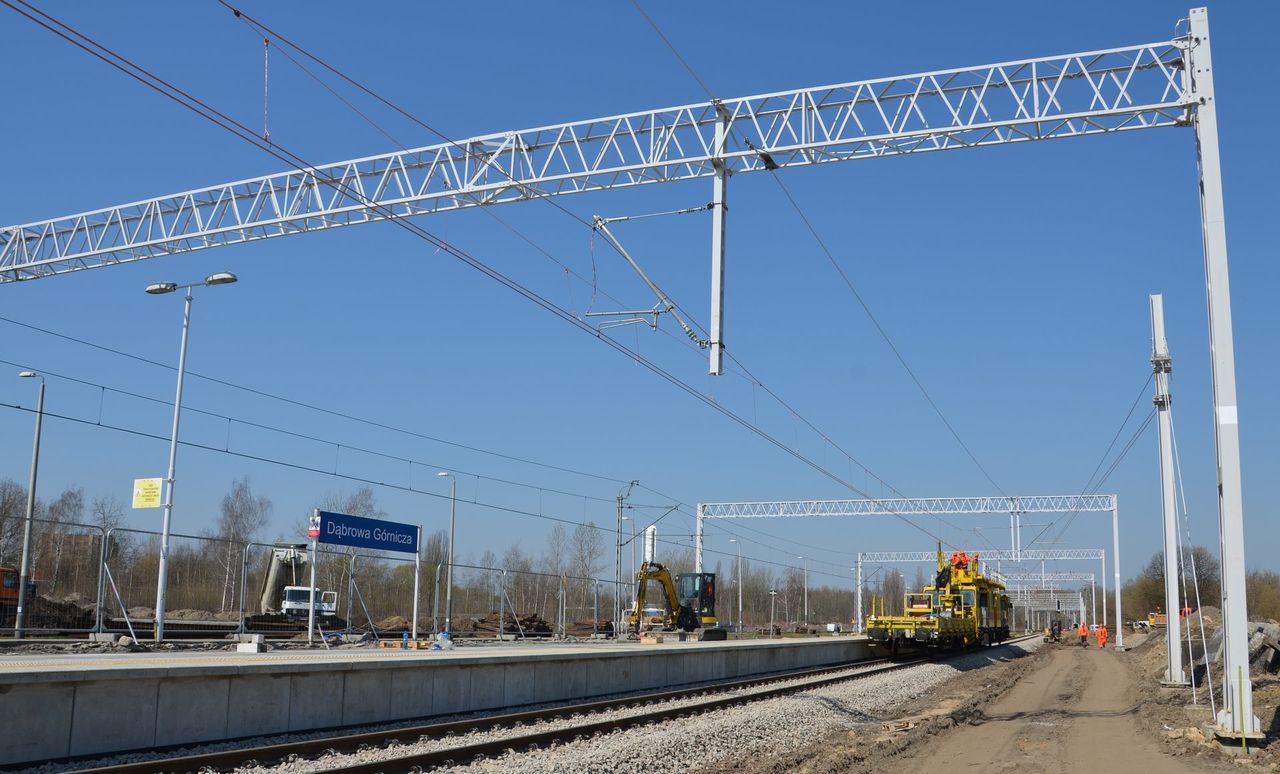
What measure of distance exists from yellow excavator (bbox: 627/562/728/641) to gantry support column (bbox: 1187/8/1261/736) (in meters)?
29.8

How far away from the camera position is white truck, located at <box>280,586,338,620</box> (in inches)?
1462

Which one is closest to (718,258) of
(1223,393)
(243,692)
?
(1223,393)

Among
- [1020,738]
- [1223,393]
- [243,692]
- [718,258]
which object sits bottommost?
[1020,738]

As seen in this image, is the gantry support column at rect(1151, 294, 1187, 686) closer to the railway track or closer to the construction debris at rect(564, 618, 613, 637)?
the railway track

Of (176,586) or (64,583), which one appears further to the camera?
(176,586)

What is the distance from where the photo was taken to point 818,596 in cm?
15725

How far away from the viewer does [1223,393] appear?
52.6 ft

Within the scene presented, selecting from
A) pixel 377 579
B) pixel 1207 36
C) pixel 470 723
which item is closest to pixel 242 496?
pixel 377 579

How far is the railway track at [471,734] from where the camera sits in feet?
38.1

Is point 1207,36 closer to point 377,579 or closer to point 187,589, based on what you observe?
point 187,589

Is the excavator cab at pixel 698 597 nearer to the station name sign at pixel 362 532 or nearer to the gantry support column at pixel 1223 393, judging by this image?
the station name sign at pixel 362 532

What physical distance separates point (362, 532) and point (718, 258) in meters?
14.8

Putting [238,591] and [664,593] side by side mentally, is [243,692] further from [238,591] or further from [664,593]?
[664,593]

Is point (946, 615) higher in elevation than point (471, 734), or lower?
higher
